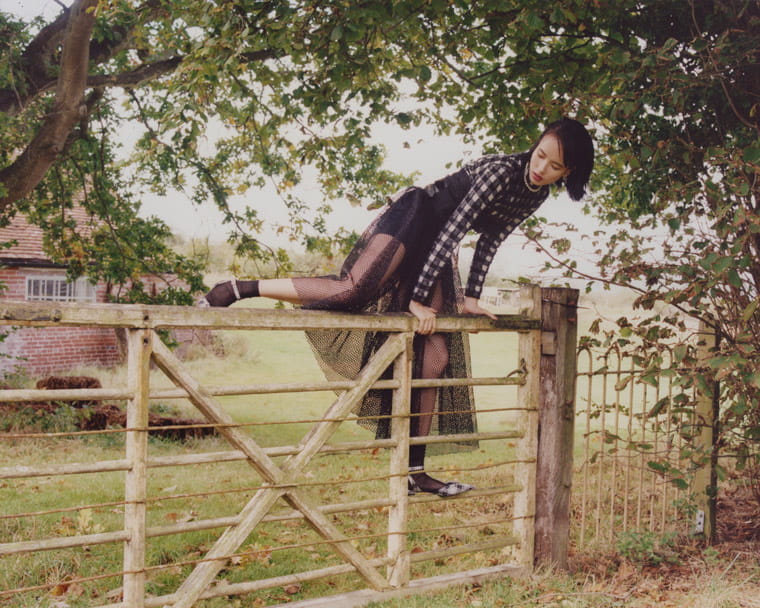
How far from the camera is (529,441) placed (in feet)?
15.1

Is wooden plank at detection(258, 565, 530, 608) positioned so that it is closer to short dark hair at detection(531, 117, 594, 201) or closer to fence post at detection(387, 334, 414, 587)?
fence post at detection(387, 334, 414, 587)

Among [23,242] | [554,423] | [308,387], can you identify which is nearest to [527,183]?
[554,423]

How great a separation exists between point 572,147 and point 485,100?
3157mm

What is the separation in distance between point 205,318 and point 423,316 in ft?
4.12

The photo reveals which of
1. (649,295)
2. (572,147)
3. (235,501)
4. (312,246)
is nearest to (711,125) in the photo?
(649,295)

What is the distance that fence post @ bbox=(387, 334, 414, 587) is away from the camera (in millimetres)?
4105

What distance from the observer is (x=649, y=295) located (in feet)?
15.0


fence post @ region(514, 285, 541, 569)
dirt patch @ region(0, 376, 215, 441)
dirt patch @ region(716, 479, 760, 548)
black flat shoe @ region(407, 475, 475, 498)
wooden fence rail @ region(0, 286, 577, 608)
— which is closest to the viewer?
wooden fence rail @ region(0, 286, 577, 608)

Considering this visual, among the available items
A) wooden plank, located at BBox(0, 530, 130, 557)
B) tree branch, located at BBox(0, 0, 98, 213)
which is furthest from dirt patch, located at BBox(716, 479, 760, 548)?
tree branch, located at BBox(0, 0, 98, 213)

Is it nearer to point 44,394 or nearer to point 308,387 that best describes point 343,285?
point 308,387

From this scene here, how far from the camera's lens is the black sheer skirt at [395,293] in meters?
3.99

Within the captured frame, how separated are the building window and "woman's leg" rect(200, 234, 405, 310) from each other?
14.6 m

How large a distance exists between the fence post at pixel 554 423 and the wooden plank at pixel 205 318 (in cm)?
47

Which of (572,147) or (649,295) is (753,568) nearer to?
(649,295)
